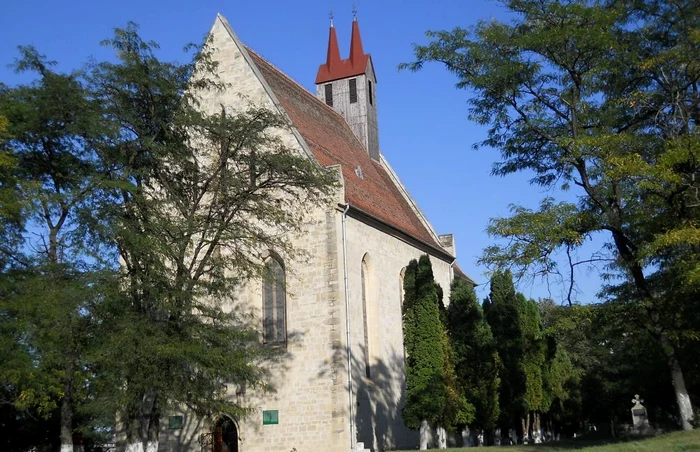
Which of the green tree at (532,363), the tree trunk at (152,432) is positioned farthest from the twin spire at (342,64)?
the tree trunk at (152,432)

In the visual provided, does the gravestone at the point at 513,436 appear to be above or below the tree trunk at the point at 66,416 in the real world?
below

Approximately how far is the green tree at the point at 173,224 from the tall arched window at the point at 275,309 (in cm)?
316

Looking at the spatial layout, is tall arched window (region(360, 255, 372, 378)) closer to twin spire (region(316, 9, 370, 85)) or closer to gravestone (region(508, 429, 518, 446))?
gravestone (region(508, 429, 518, 446))

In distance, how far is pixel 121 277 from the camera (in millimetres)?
17078

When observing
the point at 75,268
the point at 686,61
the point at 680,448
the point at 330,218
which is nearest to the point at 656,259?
the point at 686,61

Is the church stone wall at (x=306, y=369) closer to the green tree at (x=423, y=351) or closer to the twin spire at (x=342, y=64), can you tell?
the green tree at (x=423, y=351)

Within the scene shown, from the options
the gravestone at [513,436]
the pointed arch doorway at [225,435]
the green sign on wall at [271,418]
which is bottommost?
the gravestone at [513,436]

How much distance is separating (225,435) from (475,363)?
869cm

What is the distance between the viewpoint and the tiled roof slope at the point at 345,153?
84.6 feet

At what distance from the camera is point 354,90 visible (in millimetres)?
35531

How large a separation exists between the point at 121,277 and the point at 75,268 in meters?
1.31

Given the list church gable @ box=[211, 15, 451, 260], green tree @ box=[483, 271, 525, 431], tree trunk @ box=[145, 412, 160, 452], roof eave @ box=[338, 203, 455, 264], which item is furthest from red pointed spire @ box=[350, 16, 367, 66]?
tree trunk @ box=[145, 412, 160, 452]

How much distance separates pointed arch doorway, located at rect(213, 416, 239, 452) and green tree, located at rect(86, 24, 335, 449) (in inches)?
137


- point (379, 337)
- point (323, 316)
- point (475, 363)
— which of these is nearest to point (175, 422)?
point (323, 316)
